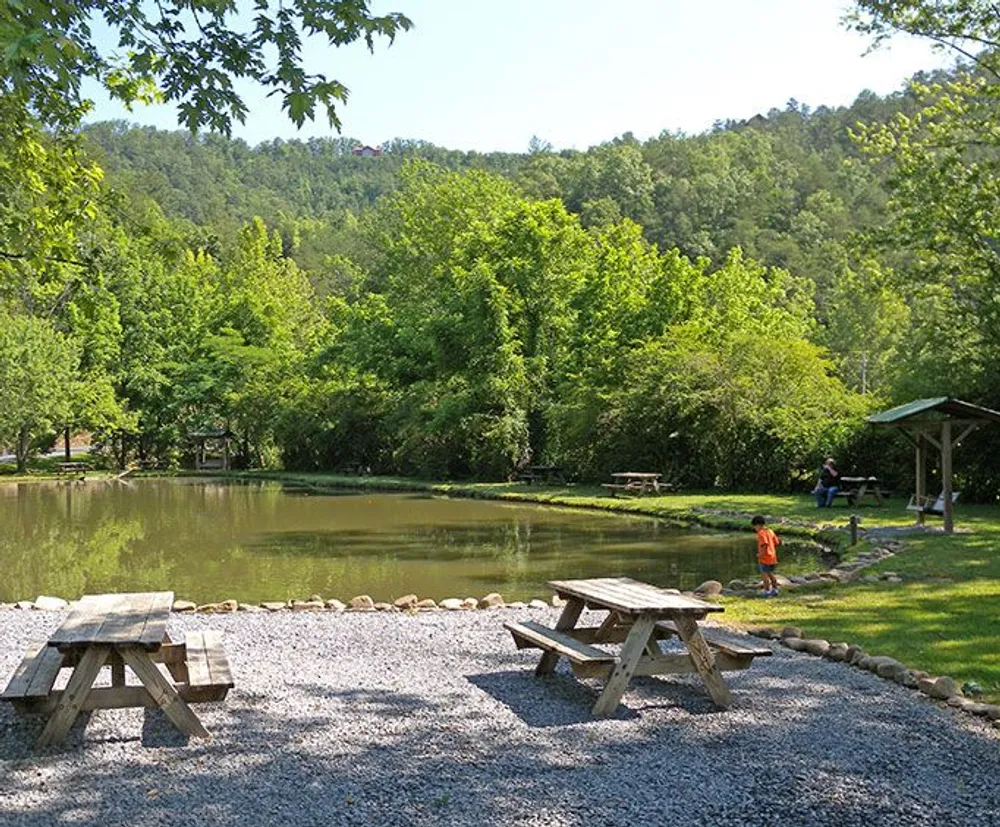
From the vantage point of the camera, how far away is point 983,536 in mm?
16391

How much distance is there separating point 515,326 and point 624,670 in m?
29.8

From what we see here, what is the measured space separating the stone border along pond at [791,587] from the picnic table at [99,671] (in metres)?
4.48

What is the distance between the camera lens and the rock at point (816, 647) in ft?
27.4

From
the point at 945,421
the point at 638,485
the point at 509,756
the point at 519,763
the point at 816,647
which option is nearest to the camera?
the point at 519,763

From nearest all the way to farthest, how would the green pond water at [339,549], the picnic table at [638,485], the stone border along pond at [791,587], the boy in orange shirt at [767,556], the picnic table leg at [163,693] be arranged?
the picnic table leg at [163,693], the stone border along pond at [791,587], the boy in orange shirt at [767,556], the green pond water at [339,549], the picnic table at [638,485]

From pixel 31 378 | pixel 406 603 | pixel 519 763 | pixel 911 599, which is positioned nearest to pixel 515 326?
pixel 31 378

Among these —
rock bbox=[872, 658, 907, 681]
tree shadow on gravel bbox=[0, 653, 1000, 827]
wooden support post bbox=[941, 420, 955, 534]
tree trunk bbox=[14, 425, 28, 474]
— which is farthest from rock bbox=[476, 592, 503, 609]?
tree trunk bbox=[14, 425, 28, 474]

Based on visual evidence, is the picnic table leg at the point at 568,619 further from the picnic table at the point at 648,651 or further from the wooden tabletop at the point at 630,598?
the picnic table at the point at 648,651

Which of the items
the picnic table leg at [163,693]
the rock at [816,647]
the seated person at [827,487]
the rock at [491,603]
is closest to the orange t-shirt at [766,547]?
the rock at [491,603]

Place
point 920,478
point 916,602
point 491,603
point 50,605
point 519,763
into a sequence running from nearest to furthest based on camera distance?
point 519,763 → point 916,602 → point 50,605 → point 491,603 → point 920,478

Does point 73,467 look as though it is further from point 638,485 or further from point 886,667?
point 886,667

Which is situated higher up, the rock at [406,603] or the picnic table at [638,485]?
the picnic table at [638,485]

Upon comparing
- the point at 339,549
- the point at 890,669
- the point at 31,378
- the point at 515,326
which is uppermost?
the point at 515,326

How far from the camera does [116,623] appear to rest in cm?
617
